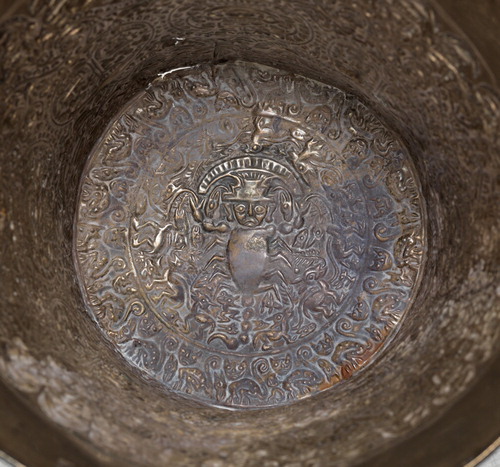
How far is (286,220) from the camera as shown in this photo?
1.69m

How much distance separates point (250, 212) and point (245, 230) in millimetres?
49

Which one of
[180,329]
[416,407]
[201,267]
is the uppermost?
[201,267]

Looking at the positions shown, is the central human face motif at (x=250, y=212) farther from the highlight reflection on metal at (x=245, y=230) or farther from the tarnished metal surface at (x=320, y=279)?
the tarnished metal surface at (x=320, y=279)

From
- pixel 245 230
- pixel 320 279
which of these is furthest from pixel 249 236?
pixel 320 279

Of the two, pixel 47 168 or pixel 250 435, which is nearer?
pixel 250 435

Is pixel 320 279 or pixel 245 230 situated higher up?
pixel 245 230

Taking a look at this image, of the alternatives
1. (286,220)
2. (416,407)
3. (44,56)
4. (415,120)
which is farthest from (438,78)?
(44,56)

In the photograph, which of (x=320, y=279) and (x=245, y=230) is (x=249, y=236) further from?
(x=320, y=279)

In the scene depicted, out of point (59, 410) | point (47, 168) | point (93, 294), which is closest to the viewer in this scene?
point (59, 410)

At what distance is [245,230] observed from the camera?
1.69 metres

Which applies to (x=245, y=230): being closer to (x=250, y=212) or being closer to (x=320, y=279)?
(x=250, y=212)

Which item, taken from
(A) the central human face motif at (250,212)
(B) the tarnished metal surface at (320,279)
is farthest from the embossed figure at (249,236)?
(B) the tarnished metal surface at (320,279)

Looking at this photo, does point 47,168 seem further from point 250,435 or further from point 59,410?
point 250,435

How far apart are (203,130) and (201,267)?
0.36 m
